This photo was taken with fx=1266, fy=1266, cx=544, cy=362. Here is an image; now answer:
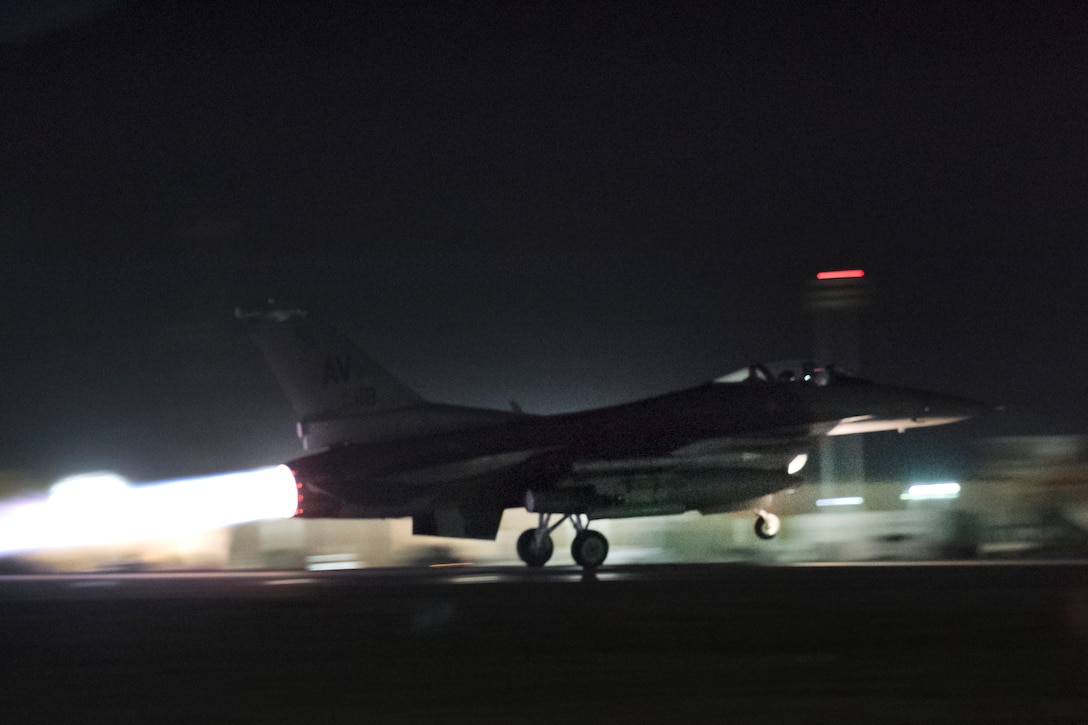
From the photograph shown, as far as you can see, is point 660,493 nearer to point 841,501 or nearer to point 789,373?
point 789,373

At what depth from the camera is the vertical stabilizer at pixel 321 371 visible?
22.7 metres

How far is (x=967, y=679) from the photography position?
8.67 m

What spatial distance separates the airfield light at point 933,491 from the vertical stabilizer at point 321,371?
13.8m

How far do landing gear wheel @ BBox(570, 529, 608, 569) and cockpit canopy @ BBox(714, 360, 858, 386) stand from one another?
3.86 meters

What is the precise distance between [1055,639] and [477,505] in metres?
12.7

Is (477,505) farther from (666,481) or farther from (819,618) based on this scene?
(819,618)

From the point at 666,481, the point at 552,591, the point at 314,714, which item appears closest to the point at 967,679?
the point at 314,714

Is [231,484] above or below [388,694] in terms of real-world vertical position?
above

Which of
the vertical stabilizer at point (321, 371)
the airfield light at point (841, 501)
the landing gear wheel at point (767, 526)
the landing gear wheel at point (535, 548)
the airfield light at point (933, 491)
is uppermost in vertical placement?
the vertical stabilizer at point (321, 371)

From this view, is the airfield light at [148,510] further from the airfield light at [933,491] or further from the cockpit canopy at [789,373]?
the airfield light at [933,491]

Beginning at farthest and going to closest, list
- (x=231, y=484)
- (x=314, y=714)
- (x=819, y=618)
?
(x=231, y=484)
(x=819, y=618)
(x=314, y=714)

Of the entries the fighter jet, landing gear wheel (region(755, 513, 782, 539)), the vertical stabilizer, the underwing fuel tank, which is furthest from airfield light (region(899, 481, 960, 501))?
the vertical stabilizer

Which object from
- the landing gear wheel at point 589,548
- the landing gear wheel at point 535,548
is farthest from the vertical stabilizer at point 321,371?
the landing gear wheel at point 589,548

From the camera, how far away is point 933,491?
30797 millimetres
